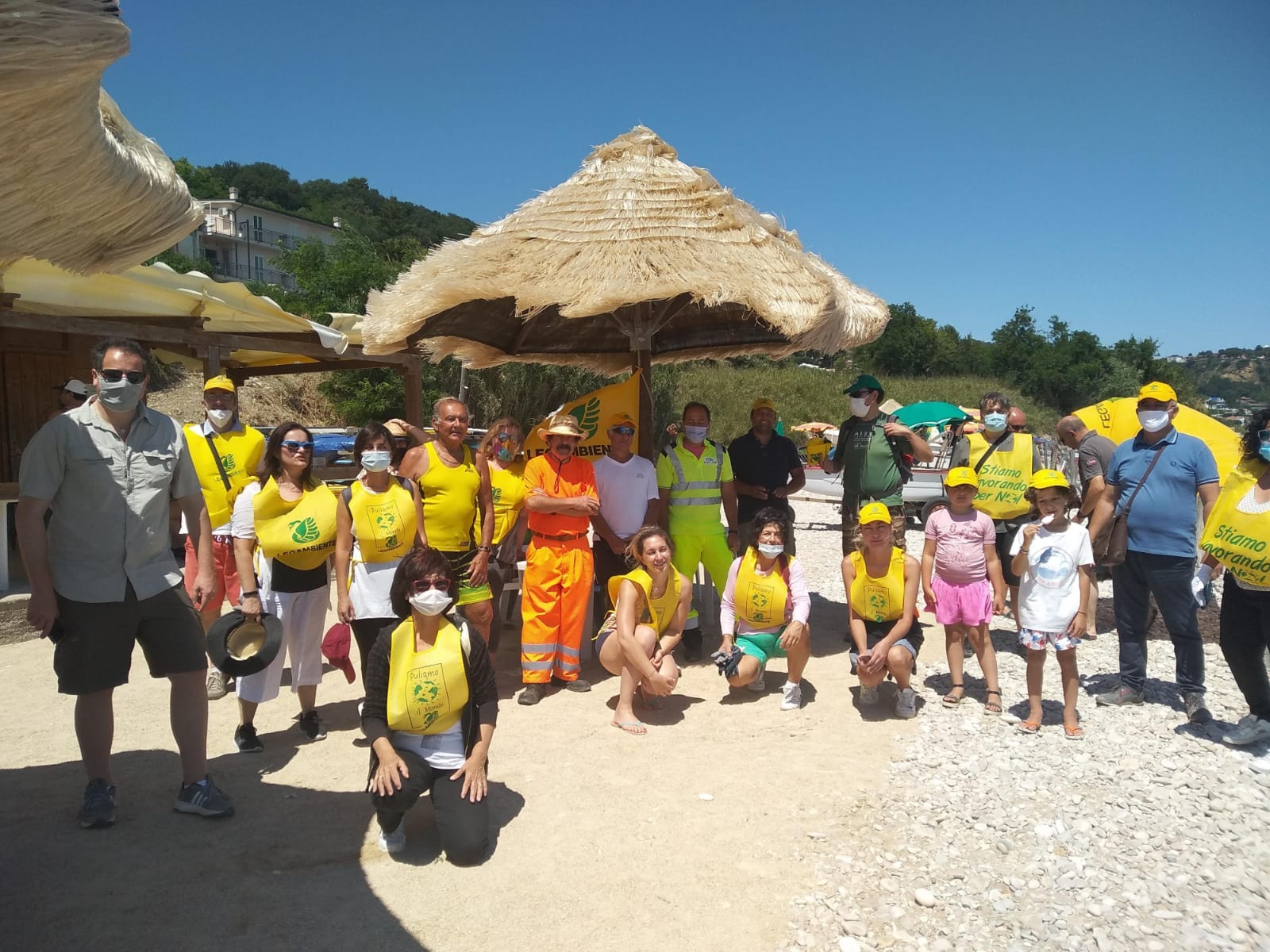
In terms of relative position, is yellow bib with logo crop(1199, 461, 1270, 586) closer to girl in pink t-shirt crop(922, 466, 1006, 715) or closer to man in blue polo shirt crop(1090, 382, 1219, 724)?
man in blue polo shirt crop(1090, 382, 1219, 724)

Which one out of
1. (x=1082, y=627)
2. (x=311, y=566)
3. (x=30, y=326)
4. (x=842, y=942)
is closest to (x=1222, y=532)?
(x=1082, y=627)

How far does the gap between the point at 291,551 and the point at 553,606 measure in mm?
1591

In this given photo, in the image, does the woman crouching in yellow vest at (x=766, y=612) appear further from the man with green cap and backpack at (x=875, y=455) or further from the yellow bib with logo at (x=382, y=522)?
the yellow bib with logo at (x=382, y=522)

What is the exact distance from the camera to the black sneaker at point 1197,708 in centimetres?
449

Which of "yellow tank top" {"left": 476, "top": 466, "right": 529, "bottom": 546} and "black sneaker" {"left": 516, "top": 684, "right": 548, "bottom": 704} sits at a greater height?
"yellow tank top" {"left": 476, "top": 466, "right": 529, "bottom": 546}

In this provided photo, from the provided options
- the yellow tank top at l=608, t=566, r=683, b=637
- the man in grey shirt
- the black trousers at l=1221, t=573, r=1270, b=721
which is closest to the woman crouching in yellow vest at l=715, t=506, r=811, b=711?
the yellow tank top at l=608, t=566, r=683, b=637

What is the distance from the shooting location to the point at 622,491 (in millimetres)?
5531

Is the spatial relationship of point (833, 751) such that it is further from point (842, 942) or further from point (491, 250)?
point (491, 250)

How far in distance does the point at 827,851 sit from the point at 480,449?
322cm

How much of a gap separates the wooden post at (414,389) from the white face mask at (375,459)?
6558mm

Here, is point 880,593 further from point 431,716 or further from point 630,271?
point 431,716

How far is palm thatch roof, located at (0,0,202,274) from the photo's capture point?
67.9 inches

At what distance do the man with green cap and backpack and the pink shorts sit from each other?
0.94 metres

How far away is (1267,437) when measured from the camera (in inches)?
157
